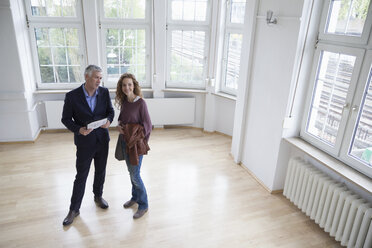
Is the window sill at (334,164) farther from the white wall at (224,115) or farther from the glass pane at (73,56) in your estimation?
the glass pane at (73,56)

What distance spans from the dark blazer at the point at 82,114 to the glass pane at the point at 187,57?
2.57 metres

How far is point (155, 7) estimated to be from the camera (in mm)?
4883

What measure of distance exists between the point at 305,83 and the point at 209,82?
2.16 metres

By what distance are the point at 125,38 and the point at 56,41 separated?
3.80 ft

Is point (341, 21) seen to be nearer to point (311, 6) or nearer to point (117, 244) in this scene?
point (311, 6)

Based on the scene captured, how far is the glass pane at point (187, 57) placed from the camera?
517cm

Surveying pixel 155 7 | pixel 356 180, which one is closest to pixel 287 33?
pixel 356 180

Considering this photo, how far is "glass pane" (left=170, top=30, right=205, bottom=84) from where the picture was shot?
5172 mm

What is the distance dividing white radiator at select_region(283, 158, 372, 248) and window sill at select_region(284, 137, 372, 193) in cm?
17

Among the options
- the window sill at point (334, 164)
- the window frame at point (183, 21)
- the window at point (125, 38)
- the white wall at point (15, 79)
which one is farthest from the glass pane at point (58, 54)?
the window sill at point (334, 164)

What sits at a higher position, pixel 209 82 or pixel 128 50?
pixel 128 50

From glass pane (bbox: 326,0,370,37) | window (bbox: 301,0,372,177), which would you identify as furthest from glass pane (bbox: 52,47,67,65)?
glass pane (bbox: 326,0,370,37)

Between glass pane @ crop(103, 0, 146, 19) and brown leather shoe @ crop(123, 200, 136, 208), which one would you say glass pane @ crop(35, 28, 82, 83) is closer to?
glass pane @ crop(103, 0, 146, 19)

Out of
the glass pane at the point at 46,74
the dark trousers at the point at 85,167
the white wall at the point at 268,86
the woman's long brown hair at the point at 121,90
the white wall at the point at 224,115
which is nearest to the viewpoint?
the woman's long brown hair at the point at 121,90
